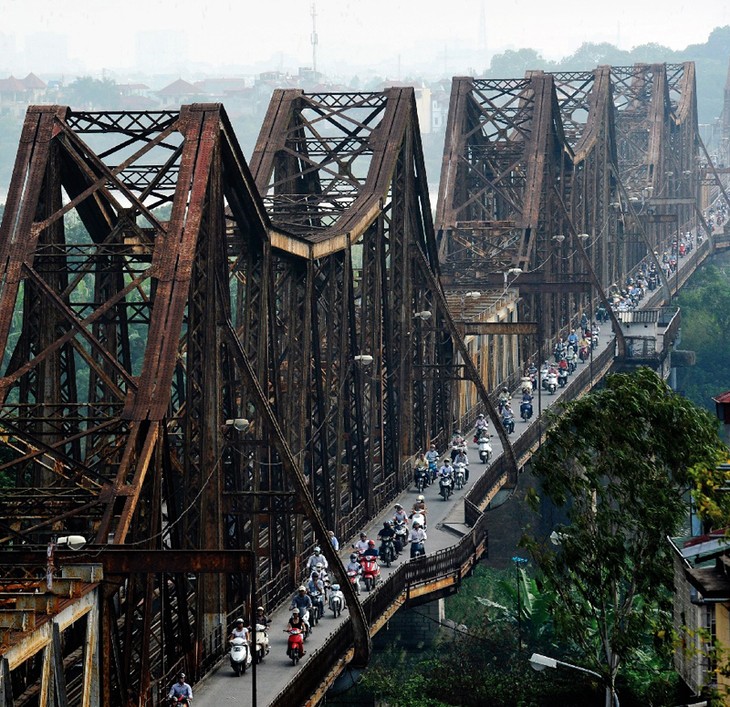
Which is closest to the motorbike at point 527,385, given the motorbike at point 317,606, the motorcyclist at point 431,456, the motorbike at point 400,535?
the motorcyclist at point 431,456

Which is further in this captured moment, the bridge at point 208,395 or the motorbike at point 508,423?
the motorbike at point 508,423

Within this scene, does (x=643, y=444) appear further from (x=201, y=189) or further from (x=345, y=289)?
(x=345, y=289)

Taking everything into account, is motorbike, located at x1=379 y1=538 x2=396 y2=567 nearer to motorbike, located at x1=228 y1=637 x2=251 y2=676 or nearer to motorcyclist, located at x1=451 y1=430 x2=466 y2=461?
motorcyclist, located at x1=451 y1=430 x2=466 y2=461

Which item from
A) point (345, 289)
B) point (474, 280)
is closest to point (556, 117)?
point (474, 280)

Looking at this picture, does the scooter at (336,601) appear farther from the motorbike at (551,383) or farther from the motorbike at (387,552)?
the motorbike at (551,383)

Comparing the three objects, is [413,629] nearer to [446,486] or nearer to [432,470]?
[446,486]

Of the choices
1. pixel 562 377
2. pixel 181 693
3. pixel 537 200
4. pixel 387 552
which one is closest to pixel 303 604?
pixel 181 693
